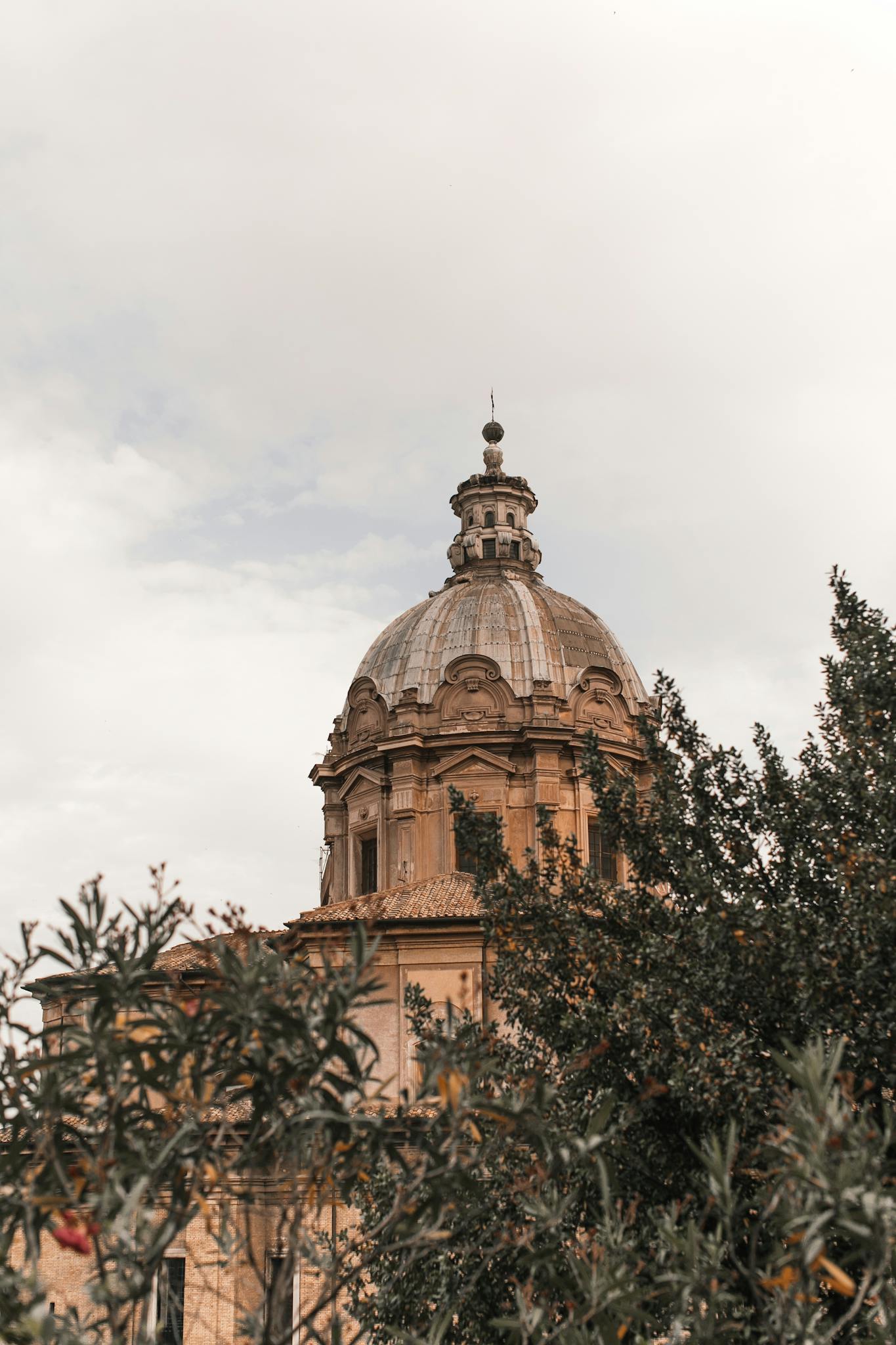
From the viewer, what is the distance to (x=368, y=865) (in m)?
43.8

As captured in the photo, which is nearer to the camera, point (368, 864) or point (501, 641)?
point (368, 864)

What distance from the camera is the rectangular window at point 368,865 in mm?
43531

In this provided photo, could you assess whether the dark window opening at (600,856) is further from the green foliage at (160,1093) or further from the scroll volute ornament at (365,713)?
the green foliage at (160,1093)

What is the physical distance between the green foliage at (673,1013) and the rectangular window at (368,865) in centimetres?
2651

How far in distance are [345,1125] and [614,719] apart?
36541 mm

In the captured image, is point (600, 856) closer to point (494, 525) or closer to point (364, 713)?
point (364, 713)

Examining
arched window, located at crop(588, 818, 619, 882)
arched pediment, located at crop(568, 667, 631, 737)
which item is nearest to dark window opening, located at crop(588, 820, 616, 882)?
arched window, located at crop(588, 818, 619, 882)

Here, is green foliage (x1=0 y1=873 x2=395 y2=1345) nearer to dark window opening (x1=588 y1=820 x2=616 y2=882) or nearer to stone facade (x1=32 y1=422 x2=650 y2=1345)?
stone facade (x1=32 y1=422 x2=650 y2=1345)

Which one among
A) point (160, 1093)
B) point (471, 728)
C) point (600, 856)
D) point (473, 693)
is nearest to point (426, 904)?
point (600, 856)

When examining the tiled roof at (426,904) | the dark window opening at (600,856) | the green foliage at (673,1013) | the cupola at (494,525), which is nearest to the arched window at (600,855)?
the dark window opening at (600,856)

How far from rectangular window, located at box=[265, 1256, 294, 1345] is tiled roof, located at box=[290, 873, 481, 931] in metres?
22.2

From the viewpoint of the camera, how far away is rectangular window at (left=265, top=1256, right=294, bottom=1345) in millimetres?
7934

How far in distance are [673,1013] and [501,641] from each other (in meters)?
31.5

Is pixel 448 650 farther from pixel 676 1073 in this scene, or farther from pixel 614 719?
pixel 676 1073
